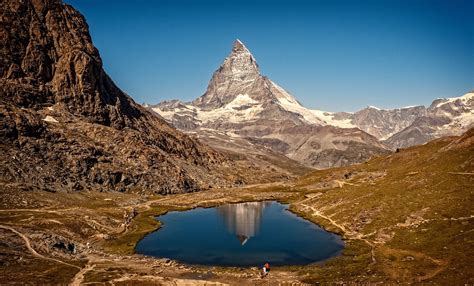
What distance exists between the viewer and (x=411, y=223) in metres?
117

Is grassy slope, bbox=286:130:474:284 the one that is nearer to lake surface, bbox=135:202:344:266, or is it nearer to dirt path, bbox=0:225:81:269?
lake surface, bbox=135:202:344:266

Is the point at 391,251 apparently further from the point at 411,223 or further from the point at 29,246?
the point at 29,246

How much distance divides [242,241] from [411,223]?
54.5 m

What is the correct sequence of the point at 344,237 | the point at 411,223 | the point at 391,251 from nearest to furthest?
the point at 391,251, the point at 411,223, the point at 344,237

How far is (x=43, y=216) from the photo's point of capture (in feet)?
484

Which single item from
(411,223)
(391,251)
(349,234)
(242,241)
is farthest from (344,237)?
(242,241)

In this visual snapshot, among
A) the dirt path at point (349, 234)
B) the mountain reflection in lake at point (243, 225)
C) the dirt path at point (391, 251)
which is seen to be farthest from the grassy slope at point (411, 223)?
the mountain reflection in lake at point (243, 225)

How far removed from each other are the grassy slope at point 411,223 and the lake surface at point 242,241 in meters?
8.95

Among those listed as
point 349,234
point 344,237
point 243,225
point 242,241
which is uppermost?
point 349,234

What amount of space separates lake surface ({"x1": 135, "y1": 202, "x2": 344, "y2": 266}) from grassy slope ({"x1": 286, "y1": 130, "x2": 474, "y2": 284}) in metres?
8.95

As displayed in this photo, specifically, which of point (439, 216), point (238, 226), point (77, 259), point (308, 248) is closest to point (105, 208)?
point (238, 226)

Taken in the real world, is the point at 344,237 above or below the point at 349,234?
below

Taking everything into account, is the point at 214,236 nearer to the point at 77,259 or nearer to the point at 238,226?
the point at 238,226

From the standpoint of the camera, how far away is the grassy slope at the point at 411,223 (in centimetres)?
8475
